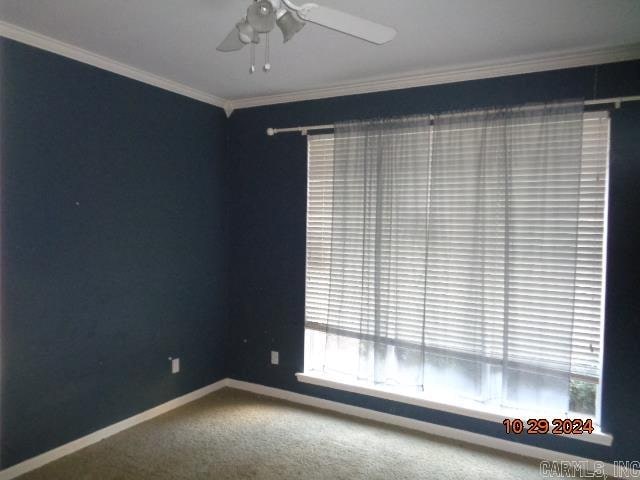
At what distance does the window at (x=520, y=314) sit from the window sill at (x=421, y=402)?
4 cm

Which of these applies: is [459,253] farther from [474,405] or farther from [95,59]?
[95,59]

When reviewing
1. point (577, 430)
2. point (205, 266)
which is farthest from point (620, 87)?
point (205, 266)

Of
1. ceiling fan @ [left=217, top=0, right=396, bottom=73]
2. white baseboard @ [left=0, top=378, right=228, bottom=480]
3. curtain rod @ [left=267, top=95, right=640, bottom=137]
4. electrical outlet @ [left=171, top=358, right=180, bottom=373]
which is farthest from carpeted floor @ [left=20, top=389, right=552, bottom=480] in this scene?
ceiling fan @ [left=217, top=0, right=396, bottom=73]

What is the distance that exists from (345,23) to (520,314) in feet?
6.57

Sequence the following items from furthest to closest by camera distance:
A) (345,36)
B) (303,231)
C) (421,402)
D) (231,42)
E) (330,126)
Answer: (303,231) → (330,126) → (421,402) → (345,36) → (231,42)

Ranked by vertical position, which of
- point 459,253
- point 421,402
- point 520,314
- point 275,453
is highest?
point 459,253

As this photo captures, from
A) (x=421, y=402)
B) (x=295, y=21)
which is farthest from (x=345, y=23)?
(x=421, y=402)

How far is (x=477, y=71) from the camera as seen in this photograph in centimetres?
281

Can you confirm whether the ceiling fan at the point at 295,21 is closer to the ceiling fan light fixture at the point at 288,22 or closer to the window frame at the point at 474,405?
the ceiling fan light fixture at the point at 288,22

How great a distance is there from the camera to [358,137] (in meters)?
3.16

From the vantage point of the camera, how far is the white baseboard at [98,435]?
244 cm

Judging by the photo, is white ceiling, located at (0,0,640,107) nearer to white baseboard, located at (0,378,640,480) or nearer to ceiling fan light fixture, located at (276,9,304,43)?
ceiling fan light fixture, located at (276,9,304,43)

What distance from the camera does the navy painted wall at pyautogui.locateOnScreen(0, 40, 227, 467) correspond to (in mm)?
2434

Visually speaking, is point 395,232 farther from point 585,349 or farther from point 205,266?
point 205,266
